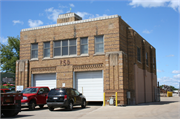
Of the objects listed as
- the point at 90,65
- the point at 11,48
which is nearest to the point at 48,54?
the point at 90,65

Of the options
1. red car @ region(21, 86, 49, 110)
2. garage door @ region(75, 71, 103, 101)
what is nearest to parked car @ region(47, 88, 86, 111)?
red car @ region(21, 86, 49, 110)

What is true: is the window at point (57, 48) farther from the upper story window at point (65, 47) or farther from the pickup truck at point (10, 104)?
the pickup truck at point (10, 104)

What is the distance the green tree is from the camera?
50.6 metres

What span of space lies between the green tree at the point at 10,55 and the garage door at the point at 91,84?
31.4 meters

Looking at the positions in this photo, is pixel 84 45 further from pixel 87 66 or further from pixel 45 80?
pixel 45 80

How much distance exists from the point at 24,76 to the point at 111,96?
10.7 m

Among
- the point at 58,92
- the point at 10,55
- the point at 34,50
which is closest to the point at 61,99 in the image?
the point at 58,92

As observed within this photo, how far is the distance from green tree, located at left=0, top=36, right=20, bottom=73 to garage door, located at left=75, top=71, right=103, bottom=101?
103 feet

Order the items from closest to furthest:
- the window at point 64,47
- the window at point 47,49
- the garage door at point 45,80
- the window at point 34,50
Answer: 1. the window at point 64,47
2. the garage door at point 45,80
3. the window at point 47,49
4. the window at point 34,50

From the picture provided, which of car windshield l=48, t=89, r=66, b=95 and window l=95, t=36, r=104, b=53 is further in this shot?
window l=95, t=36, r=104, b=53

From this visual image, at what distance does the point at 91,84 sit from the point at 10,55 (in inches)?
1390

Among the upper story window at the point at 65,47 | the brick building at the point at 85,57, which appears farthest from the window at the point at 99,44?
the upper story window at the point at 65,47

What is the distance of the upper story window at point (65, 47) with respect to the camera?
23875 millimetres

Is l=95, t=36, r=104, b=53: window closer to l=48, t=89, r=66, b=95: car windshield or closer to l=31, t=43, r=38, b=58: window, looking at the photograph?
l=31, t=43, r=38, b=58: window
